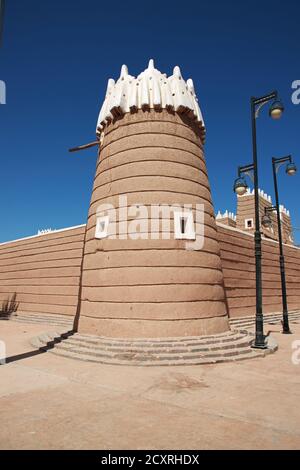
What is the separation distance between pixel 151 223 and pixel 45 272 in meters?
12.8

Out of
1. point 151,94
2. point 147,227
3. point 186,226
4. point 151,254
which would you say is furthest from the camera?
point 151,94

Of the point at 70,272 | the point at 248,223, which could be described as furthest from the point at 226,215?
the point at 70,272

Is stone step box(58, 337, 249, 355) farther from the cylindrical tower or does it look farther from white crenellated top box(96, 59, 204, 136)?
white crenellated top box(96, 59, 204, 136)

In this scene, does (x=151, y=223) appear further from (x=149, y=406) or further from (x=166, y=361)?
(x=149, y=406)

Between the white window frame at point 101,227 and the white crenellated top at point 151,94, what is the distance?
410 centimetres

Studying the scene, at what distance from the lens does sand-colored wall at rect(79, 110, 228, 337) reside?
10234 mm

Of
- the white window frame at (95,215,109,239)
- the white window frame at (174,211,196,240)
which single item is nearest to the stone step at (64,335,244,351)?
the white window frame at (174,211,196,240)

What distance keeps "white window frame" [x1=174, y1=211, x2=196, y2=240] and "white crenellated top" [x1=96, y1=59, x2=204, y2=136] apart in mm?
4143

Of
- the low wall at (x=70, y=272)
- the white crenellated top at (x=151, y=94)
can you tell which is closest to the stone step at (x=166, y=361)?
the low wall at (x=70, y=272)

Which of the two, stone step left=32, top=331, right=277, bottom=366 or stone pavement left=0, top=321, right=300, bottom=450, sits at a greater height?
stone step left=32, top=331, right=277, bottom=366

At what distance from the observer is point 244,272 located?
1780 cm

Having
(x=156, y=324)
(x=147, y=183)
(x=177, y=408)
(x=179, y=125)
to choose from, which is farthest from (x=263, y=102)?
(x=177, y=408)

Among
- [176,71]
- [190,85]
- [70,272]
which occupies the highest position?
[176,71]
